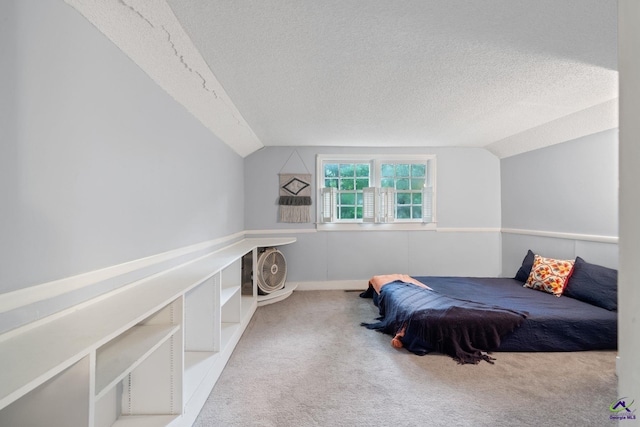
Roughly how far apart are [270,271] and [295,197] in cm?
123

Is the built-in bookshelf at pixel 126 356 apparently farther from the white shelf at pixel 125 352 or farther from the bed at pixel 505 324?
the bed at pixel 505 324

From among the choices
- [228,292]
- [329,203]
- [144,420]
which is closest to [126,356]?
[144,420]

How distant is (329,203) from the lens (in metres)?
4.23

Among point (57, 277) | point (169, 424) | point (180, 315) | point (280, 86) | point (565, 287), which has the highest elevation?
point (280, 86)

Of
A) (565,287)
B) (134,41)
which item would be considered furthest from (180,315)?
(565,287)

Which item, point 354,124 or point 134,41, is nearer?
point 134,41

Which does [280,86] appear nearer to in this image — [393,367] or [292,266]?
[393,367]

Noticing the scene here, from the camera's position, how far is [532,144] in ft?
12.1

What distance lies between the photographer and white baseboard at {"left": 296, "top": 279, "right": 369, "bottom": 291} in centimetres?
419

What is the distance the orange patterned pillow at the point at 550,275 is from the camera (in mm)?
2980

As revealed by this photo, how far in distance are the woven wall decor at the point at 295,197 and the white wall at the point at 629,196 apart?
381 cm

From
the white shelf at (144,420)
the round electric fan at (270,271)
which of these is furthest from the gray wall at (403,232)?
the white shelf at (144,420)

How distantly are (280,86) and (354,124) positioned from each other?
4.01 ft

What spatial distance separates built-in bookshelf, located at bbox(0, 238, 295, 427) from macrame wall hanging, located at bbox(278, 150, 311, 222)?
176 centimetres
